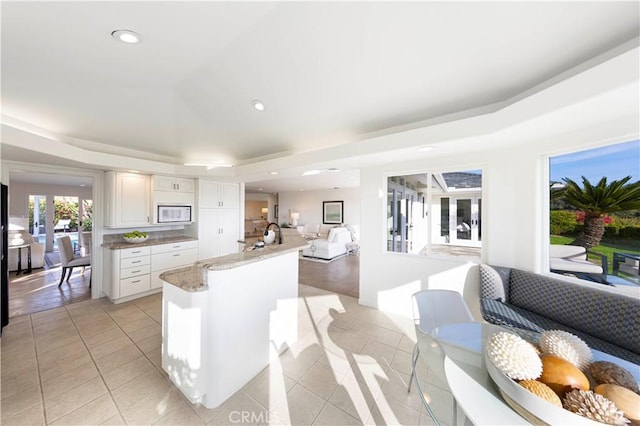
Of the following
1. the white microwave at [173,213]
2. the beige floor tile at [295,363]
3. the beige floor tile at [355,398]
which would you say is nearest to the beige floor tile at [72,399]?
the beige floor tile at [295,363]

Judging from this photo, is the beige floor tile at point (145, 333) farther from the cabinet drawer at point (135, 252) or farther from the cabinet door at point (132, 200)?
the cabinet door at point (132, 200)

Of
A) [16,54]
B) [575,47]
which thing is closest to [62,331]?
[16,54]

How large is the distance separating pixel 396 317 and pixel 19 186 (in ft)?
35.1

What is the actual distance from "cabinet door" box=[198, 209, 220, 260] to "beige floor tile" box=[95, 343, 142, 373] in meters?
2.30

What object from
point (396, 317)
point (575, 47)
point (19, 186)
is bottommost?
point (396, 317)

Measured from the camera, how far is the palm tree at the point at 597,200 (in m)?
1.94

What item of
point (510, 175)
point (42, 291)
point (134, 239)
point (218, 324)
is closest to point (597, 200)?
point (510, 175)

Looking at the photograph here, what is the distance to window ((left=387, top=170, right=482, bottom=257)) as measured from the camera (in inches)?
122

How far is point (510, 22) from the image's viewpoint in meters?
1.51

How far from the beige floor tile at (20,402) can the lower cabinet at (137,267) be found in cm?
189

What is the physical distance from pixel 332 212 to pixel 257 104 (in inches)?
268

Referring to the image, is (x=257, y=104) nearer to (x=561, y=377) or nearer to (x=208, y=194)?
(x=208, y=194)

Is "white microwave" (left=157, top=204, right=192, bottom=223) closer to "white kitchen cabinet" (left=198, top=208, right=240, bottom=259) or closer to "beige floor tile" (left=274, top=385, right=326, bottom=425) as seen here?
"white kitchen cabinet" (left=198, top=208, right=240, bottom=259)

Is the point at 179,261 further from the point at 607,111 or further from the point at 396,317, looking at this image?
the point at 607,111
